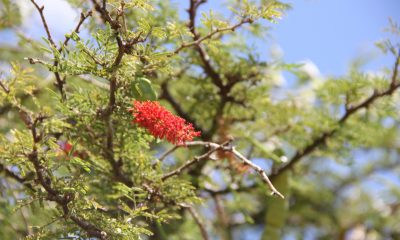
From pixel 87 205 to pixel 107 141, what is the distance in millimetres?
318

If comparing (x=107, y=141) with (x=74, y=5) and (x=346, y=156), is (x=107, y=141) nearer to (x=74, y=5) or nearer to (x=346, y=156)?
(x=74, y=5)

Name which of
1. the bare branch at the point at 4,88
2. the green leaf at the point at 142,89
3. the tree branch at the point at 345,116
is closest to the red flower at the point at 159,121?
the green leaf at the point at 142,89

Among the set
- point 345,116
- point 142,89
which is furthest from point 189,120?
point 142,89

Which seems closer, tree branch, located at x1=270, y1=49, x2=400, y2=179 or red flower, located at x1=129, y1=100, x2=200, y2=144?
red flower, located at x1=129, y1=100, x2=200, y2=144

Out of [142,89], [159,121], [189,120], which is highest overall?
→ [189,120]

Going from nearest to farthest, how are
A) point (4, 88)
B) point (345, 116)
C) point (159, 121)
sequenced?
point (159, 121)
point (4, 88)
point (345, 116)

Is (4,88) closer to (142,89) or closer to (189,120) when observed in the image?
(142,89)

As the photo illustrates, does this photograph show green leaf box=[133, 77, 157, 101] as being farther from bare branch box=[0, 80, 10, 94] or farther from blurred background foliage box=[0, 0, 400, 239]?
bare branch box=[0, 80, 10, 94]

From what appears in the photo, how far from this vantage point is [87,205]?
148 cm

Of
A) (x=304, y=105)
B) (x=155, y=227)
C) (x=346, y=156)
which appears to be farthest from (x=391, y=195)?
(x=155, y=227)

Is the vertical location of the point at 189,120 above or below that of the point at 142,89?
above

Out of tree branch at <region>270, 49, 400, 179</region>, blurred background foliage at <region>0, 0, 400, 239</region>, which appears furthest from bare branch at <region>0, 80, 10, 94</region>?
tree branch at <region>270, 49, 400, 179</region>

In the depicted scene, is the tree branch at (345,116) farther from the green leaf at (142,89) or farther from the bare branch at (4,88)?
the bare branch at (4,88)

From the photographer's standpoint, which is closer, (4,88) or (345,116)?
(4,88)
